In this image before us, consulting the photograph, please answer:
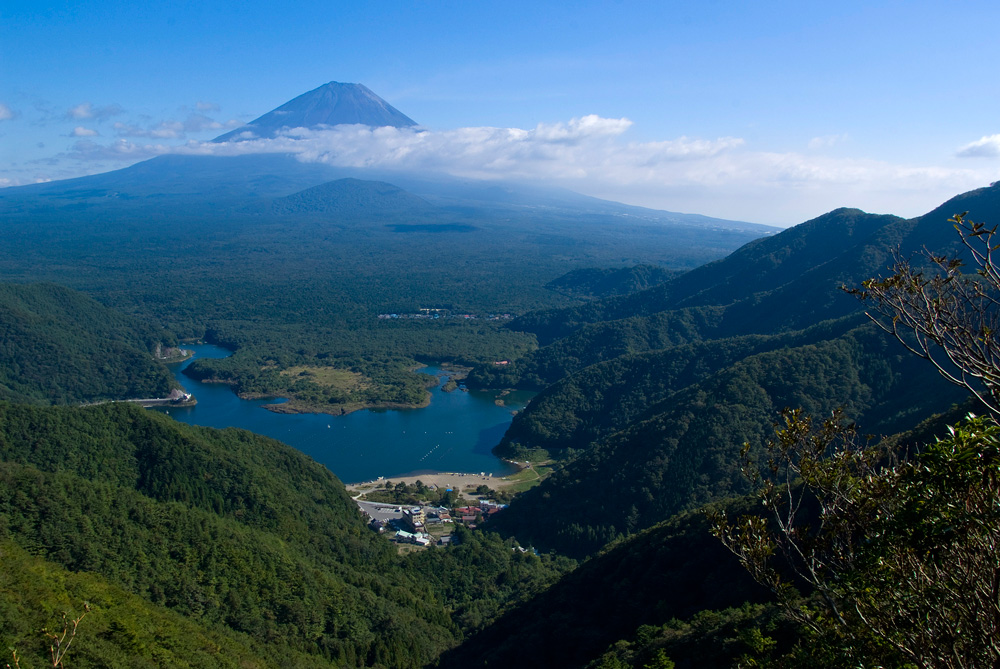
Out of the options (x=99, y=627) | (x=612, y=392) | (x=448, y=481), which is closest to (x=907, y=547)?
(x=99, y=627)

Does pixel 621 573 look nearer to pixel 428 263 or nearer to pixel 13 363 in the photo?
pixel 13 363

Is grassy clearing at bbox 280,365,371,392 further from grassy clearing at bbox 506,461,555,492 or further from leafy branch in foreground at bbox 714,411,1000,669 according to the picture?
leafy branch in foreground at bbox 714,411,1000,669

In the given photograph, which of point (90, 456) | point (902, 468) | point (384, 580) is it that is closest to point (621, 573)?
point (384, 580)

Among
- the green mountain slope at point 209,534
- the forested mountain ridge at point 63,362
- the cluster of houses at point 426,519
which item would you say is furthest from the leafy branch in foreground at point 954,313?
the forested mountain ridge at point 63,362

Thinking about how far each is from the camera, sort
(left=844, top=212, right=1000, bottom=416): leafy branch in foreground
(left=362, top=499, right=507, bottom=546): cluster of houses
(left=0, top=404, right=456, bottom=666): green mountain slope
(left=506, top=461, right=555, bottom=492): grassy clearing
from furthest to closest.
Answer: (left=506, top=461, right=555, bottom=492): grassy clearing → (left=362, top=499, right=507, bottom=546): cluster of houses → (left=0, top=404, right=456, bottom=666): green mountain slope → (left=844, top=212, right=1000, bottom=416): leafy branch in foreground

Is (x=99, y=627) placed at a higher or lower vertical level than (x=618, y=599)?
higher

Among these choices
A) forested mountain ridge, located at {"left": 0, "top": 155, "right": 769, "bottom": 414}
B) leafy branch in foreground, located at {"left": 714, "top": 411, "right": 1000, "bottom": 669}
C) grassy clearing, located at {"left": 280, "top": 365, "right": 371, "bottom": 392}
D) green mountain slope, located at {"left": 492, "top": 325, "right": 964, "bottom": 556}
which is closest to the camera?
leafy branch in foreground, located at {"left": 714, "top": 411, "right": 1000, "bottom": 669}

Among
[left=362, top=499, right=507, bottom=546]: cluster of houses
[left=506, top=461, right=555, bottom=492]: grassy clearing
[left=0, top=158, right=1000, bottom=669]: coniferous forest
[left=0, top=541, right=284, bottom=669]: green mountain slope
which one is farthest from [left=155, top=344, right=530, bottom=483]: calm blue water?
[left=0, top=541, right=284, bottom=669]: green mountain slope

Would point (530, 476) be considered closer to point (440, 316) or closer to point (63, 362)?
point (63, 362)
